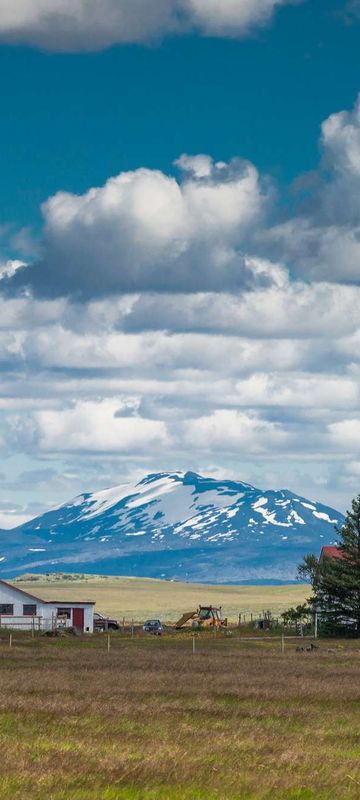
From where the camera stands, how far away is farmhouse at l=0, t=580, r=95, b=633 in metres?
122

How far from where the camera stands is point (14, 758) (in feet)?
76.9

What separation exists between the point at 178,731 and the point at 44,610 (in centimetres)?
9671

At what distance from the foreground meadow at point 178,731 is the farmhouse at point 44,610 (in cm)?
6551

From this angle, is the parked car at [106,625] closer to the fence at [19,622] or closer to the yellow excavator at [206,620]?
the fence at [19,622]

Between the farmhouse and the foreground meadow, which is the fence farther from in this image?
the foreground meadow

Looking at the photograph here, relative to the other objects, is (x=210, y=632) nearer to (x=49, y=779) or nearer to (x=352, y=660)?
(x=352, y=660)

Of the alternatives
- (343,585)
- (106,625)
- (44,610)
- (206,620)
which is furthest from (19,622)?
(343,585)

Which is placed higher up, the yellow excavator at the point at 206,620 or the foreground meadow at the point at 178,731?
the yellow excavator at the point at 206,620

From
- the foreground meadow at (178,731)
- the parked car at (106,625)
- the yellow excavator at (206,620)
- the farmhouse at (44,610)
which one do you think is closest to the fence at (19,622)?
the farmhouse at (44,610)

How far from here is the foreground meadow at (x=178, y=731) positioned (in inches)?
846

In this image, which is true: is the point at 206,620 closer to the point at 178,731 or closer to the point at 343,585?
the point at 343,585

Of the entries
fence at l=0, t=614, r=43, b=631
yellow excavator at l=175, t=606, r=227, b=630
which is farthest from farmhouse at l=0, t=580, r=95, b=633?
yellow excavator at l=175, t=606, r=227, b=630

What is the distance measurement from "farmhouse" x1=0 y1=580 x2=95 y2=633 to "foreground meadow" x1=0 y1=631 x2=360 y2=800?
215ft

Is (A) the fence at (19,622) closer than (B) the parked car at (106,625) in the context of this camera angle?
Yes
